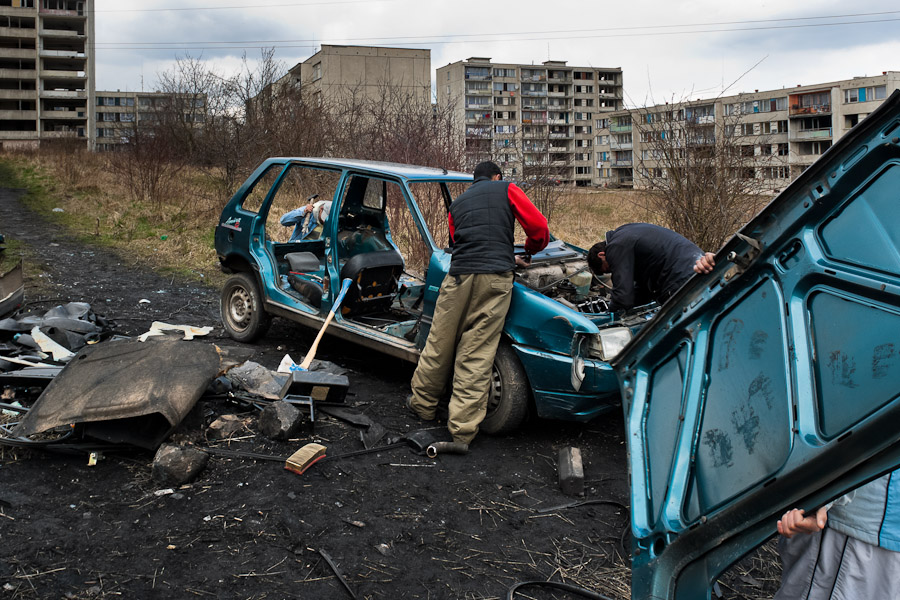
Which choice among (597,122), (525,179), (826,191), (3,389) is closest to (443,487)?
(826,191)

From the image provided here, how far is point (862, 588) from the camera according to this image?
2.04 m

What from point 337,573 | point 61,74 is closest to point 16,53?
point 61,74

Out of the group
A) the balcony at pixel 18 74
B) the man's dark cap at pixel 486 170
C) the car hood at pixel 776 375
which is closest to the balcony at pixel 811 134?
the balcony at pixel 18 74

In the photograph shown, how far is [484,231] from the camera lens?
512 cm

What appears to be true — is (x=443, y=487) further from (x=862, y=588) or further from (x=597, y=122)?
(x=597, y=122)

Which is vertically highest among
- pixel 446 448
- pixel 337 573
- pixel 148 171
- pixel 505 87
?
pixel 505 87

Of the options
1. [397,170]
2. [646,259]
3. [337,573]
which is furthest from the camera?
[397,170]

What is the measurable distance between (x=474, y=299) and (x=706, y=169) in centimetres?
555

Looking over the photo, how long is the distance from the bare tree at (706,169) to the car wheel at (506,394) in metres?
5.17

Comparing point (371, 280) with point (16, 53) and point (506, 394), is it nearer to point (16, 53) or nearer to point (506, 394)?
point (506, 394)

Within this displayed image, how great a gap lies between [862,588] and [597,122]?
109m

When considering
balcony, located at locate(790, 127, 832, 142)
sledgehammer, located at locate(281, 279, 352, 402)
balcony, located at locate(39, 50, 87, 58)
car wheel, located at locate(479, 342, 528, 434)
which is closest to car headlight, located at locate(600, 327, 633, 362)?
car wheel, located at locate(479, 342, 528, 434)

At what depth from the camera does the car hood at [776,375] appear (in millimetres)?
1691

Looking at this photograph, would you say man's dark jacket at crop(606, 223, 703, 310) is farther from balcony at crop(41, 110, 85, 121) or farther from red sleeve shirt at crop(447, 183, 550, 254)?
balcony at crop(41, 110, 85, 121)
